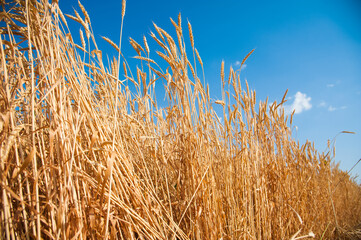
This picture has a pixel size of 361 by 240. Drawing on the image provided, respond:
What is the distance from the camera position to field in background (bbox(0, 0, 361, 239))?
0.75m

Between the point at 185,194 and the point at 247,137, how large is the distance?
2.20 ft

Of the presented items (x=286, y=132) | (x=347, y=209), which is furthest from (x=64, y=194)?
(x=347, y=209)

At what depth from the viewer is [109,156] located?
0.94 m

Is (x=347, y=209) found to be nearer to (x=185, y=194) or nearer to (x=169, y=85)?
(x=185, y=194)

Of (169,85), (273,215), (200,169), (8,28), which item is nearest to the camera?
(8,28)

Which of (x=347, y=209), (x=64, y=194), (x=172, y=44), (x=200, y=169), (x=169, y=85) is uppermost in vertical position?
(x=172, y=44)

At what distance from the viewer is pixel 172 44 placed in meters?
1.12

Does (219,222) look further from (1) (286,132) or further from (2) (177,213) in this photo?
(1) (286,132)

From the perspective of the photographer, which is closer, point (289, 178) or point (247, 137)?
point (247, 137)

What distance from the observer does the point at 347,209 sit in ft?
10.5

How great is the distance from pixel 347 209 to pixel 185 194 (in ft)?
11.4

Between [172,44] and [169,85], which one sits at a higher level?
[172,44]

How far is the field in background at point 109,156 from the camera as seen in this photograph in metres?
0.75

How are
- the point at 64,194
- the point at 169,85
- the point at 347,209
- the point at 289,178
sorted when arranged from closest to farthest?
the point at 64,194 < the point at 169,85 < the point at 289,178 < the point at 347,209
